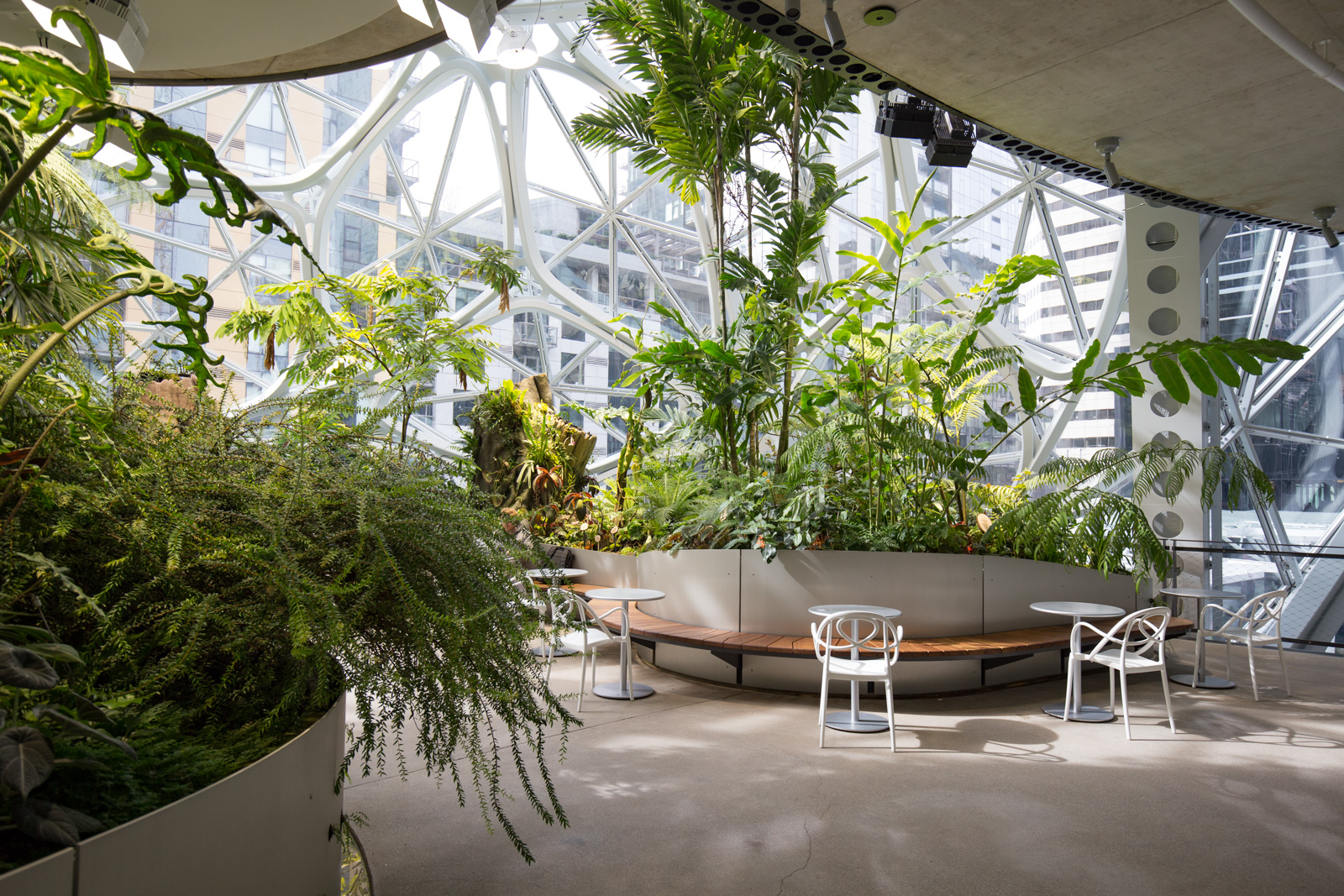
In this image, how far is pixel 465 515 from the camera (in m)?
1.84

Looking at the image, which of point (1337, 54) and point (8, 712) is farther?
point (1337, 54)

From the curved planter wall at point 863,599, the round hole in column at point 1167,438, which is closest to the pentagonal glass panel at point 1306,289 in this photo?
the round hole in column at point 1167,438

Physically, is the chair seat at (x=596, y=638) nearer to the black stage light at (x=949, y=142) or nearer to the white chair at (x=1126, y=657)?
the white chair at (x=1126, y=657)

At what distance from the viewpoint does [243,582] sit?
5.01 feet

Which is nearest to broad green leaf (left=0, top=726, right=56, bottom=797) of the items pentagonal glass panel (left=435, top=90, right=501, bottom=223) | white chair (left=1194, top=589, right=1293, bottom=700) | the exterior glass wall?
white chair (left=1194, top=589, right=1293, bottom=700)

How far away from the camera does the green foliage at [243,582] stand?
141 centimetres

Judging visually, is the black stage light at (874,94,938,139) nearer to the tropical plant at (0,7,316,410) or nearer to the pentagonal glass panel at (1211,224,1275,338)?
the pentagonal glass panel at (1211,224,1275,338)

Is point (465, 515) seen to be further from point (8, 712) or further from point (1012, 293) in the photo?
point (1012, 293)

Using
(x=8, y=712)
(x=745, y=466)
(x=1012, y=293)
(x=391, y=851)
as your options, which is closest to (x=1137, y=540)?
(x=1012, y=293)

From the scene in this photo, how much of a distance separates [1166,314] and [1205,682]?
416 cm

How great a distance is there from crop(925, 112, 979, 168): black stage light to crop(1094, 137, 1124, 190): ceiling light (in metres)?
1.82

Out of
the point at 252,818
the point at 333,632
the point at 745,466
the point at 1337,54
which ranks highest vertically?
the point at 1337,54

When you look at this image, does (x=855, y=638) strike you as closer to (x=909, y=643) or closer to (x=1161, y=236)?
(x=909, y=643)

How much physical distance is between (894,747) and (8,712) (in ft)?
13.0
